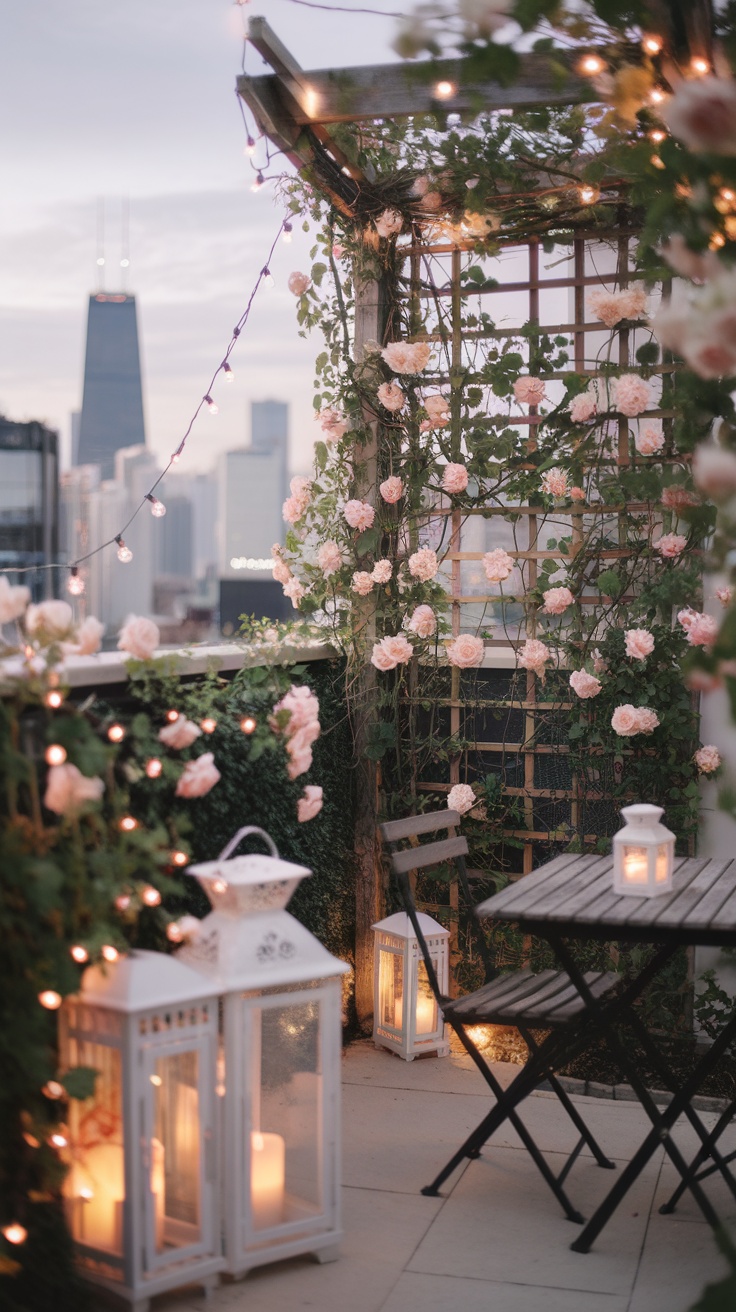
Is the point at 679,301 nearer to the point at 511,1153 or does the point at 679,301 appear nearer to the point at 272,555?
the point at 511,1153

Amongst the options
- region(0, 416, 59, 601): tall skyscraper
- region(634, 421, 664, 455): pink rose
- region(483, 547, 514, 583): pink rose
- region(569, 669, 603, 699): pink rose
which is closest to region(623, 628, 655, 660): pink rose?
region(569, 669, 603, 699): pink rose

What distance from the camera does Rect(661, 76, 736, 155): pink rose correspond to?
1.19 m

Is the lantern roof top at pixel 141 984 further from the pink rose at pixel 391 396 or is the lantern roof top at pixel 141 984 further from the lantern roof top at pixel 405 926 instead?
the pink rose at pixel 391 396

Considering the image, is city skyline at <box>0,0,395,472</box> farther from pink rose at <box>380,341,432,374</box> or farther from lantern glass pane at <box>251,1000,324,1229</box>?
lantern glass pane at <box>251,1000,324,1229</box>

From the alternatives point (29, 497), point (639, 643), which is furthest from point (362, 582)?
point (29, 497)

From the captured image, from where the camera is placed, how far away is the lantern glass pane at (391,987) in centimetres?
397

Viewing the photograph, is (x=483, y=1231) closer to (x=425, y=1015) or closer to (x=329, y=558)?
(x=425, y=1015)

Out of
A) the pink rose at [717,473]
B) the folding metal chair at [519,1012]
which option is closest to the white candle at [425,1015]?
Answer: the folding metal chair at [519,1012]

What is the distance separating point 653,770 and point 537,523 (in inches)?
35.4

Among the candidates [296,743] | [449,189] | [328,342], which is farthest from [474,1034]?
[449,189]

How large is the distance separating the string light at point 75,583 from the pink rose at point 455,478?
48.7 inches

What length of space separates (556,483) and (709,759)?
0.99 metres

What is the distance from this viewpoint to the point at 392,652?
406cm

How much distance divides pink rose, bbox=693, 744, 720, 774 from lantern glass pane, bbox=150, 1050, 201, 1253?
2.09m
